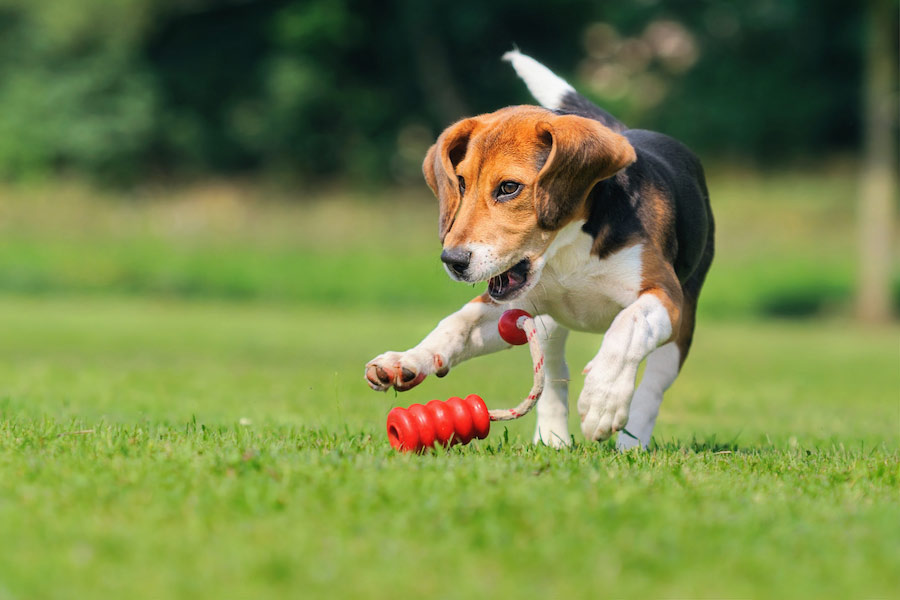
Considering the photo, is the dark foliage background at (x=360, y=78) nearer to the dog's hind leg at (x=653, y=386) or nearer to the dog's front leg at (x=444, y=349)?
the dog's hind leg at (x=653, y=386)

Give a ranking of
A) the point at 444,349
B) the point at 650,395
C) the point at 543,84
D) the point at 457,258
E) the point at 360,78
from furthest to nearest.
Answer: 1. the point at 360,78
2. the point at 543,84
3. the point at 650,395
4. the point at 444,349
5. the point at 457,258

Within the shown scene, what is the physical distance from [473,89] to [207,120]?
27.6 feet

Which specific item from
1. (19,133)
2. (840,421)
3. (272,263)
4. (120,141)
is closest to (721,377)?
(840,421)

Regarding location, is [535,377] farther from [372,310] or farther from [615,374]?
[372,310]

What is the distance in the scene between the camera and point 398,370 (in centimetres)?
464

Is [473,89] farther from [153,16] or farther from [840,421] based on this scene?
[840,421]

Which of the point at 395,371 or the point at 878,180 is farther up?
the point at 878,180

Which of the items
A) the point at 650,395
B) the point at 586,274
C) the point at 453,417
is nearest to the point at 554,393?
the point at 650,395

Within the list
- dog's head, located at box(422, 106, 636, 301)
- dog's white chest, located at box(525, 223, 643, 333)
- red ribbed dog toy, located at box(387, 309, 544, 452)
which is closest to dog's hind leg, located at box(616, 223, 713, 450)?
dog's white chest, located at box(525, 223, 643, 333)

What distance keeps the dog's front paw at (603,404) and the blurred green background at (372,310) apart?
15 centimetres

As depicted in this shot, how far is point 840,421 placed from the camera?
333 inches

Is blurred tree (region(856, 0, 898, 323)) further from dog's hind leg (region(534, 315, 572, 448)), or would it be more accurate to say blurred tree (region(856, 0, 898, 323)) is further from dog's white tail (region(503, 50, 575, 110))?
dog's hind leg (region(534, 315, 572, 448))

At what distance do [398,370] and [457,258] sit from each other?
1.72ft

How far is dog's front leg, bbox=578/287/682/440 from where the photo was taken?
4.51m
